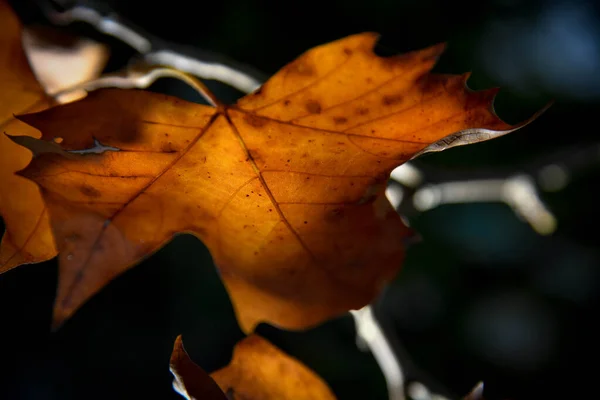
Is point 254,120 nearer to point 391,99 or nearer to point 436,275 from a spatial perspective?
point 391,99

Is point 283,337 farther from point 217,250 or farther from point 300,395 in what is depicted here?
point 217,250

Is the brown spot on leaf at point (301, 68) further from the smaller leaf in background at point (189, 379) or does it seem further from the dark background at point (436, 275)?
the dark background at point (436, 275)

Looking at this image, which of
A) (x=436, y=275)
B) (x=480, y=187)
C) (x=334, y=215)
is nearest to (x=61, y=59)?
(x=334, y=215)

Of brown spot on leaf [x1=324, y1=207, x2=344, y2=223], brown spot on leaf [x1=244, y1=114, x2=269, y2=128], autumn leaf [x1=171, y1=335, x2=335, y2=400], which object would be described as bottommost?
autumn leaf [x1=171, y1=335, x2=335, y2=400]

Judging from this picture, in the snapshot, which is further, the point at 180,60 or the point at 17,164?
the point at 180,60

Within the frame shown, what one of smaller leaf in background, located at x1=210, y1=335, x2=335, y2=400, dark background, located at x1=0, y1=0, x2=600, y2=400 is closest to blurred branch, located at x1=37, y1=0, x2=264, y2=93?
smaller leaf in background, located at x1=210, y1=335, x2=335, y2=400

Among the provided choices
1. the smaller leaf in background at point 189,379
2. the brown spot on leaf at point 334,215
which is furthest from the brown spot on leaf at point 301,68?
the smaller leaf in background at point 189,379

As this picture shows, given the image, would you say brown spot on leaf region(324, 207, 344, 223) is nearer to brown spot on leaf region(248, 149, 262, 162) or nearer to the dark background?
brown spot on leaf region(248, 149, 262, 162)
